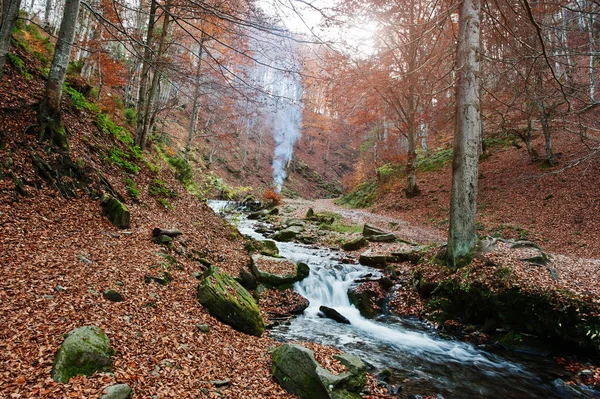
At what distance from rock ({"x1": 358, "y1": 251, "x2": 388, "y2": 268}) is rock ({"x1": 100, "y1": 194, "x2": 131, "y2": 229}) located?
284 inches

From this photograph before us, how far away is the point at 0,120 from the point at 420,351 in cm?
971

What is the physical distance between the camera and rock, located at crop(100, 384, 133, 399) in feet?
9.78

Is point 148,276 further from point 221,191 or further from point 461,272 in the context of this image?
point 221,191

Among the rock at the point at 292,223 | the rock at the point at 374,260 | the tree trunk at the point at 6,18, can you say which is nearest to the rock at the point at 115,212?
the tree trunk at the point at 6,18

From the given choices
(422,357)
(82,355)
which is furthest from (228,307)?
(422,357)

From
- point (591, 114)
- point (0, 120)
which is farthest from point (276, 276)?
point (591, 114)

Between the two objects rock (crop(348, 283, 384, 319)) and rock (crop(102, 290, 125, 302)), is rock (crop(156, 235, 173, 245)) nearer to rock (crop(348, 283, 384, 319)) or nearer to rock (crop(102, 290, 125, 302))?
rock (crop(102, 290, 125, 302))

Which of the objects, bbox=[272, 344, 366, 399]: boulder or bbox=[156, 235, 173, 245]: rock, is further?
bbox=[156, 235, 173, 245]: rock

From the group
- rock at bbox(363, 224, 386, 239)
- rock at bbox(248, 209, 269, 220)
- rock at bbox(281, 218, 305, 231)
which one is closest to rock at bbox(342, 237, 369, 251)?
rock at bbox(363, 224, 386, 239)

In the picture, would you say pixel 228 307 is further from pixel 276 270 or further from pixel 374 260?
pixel 374 260

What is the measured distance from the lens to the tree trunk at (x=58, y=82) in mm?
6297

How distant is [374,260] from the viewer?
405 inches

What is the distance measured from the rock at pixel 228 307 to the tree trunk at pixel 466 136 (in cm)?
501

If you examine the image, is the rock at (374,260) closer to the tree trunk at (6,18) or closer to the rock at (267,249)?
the rock at (267,249)
